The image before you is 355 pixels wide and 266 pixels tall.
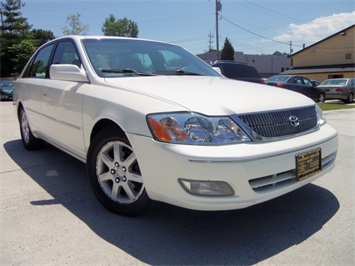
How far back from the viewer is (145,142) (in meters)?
2.48

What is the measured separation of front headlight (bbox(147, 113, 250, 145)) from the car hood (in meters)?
0.07

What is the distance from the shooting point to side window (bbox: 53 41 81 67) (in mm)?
3661

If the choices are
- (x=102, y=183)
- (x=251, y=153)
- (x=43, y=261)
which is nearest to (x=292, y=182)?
(x=251, y=153)

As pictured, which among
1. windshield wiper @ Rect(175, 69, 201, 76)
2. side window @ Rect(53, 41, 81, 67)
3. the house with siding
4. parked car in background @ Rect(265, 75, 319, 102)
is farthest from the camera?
the house with siding

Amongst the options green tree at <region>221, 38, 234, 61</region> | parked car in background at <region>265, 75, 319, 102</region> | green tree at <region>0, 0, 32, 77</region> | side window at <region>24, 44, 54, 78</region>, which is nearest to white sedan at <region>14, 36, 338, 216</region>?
side window at <region>24, 44, 54, 78</region>

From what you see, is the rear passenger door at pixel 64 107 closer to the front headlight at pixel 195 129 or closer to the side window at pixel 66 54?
the side window at pixel 66 54

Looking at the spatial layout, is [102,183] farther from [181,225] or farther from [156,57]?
[156,57]

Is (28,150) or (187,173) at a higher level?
(187,173)

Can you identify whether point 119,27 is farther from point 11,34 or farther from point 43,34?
point 11,34

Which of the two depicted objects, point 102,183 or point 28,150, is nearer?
point 102,183

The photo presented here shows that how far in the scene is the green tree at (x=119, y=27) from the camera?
78.4 m

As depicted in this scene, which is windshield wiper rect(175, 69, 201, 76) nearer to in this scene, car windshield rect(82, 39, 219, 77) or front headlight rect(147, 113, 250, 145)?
car windshield rect(82, 39, 219, 77)

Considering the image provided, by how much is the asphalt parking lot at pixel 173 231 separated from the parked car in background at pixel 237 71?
19.4 feet

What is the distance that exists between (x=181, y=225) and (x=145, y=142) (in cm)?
83
